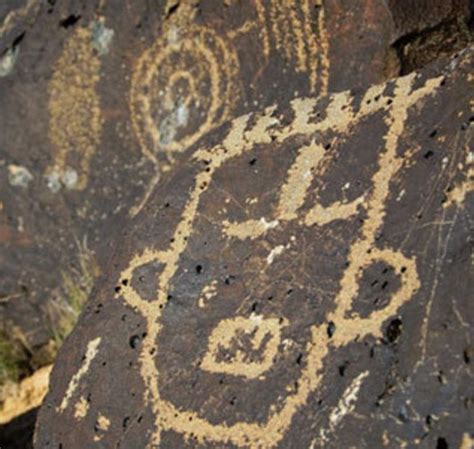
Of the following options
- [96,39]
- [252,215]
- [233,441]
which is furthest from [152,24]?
[233,441]

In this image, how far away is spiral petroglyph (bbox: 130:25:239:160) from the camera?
254cm

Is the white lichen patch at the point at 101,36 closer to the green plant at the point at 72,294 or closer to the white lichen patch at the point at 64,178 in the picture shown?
the white lichen patch at the point at 64,178

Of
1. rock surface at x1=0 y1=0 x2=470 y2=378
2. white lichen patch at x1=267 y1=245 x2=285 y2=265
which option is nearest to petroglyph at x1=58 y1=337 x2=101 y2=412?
white lichen patch at x1=267 y1=245 x2=285 y2=265

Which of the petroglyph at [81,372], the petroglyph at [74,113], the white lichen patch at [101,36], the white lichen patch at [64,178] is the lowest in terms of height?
the petroglyph at [81,372]

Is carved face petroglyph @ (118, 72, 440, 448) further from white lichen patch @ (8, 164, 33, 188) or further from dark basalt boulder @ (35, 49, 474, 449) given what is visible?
white lichen patch @ (8, 164, 33, 188)

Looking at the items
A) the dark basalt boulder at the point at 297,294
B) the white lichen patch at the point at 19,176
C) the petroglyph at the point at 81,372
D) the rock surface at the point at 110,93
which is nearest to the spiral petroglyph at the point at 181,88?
the rock surface at the point at 110,93

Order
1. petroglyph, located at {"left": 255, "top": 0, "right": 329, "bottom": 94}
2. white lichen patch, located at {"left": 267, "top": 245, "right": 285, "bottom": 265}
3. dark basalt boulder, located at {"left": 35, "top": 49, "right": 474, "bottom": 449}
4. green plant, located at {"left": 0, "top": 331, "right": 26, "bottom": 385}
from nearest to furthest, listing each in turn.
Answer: dark basalt boulder, located at {"left": 35, "top": 49, "right": 474, "bottom": 449} < white lichen patch, located at {"left": 267, "top": 245, "right": 285, "bottom": 265} < petroglyph, located at {"left": 255, "top": 0, "right": 329, "bottom": 94} < green plant, located at {"left": 0, "top": 331, "right": 26, "bottom": 385}

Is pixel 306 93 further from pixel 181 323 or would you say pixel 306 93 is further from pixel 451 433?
pixel 451 433

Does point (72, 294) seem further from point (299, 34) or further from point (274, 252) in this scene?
point (274, 252)

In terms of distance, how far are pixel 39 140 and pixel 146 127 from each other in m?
0.30

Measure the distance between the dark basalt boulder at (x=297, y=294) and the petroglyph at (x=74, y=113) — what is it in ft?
2.71

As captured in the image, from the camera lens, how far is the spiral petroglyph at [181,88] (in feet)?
8.32

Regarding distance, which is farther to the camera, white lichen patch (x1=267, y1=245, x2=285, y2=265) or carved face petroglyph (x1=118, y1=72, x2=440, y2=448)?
white lichen patch (x1=267, y1=245, x2=285, y2=265)

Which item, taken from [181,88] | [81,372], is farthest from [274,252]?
[181,88]
